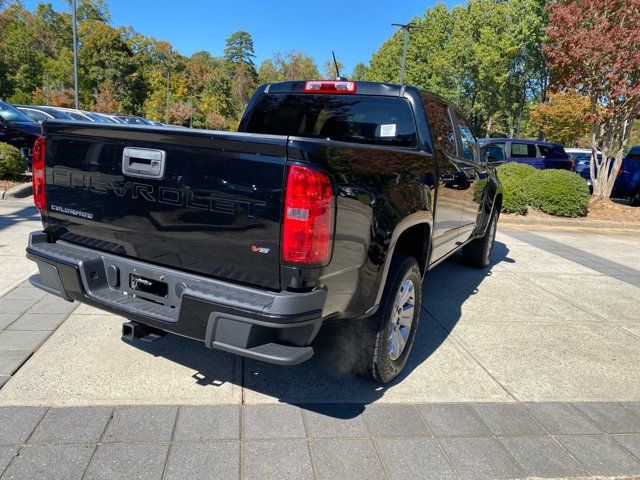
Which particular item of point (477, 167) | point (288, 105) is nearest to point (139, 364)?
point (288, 105)

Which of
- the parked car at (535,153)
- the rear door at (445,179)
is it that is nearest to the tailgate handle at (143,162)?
the rear door at (445,179)

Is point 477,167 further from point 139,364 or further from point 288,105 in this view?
point 139,364

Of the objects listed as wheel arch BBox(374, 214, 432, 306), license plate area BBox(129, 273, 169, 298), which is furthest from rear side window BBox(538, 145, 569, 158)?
license plate area BBox(129, 273, 169, 298)

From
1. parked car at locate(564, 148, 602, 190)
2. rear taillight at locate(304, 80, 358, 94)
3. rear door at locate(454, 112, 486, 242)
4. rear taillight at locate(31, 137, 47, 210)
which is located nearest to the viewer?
rear taillight at locate(31, 137, 47, 210)

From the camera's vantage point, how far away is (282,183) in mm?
2055

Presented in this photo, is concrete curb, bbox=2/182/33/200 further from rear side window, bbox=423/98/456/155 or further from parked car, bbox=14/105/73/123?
rear side window, bbox=423/98/456/155

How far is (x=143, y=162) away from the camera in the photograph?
7.79 feet

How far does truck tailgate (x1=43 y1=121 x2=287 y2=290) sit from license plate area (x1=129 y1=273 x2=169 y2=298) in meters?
0.11

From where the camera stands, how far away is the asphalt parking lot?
7.62ft

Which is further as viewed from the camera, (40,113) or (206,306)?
(40,113)

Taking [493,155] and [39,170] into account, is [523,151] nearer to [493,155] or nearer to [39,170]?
[493,155]

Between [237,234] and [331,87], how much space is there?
2.03 metres

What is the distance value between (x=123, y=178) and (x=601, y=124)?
43.6ft

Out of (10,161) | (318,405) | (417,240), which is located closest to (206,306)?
(318,405)
